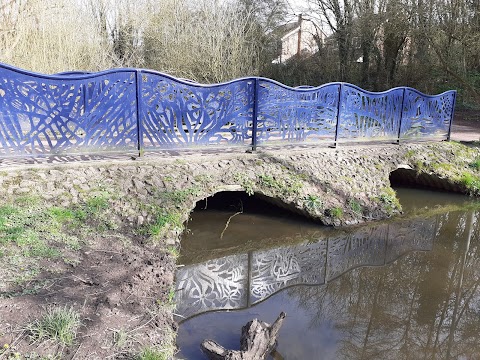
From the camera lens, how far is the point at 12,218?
15.1 feet

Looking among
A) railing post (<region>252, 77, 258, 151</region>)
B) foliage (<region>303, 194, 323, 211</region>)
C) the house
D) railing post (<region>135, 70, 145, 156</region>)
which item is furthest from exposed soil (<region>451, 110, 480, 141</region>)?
railing post (<region>135, 70, 145, 156</region>)

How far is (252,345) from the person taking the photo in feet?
11.1

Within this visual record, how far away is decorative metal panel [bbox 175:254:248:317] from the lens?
4.52 metres

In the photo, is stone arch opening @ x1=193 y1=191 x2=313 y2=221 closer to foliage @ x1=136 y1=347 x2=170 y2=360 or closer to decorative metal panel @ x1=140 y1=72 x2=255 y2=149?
decorative metal panel @ x1=140 y1=72 x2=255 y2=149

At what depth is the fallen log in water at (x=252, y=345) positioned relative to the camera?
3258 mm

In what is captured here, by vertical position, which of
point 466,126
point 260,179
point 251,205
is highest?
point 466,126

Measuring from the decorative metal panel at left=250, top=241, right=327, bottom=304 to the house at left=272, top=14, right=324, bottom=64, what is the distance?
16663 millimetres

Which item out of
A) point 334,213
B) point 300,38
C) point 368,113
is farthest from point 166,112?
point 300,38

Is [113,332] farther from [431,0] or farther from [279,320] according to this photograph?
[431,0]

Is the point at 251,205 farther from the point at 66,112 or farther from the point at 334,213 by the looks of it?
the point at 66,112

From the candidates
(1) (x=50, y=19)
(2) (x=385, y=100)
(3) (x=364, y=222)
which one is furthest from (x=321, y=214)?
(1) (x=50, y=19)

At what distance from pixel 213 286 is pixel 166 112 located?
2682mm

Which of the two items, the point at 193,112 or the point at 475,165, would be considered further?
the point at 475,165

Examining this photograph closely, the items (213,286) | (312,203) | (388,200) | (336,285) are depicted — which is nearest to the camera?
(213,286)
